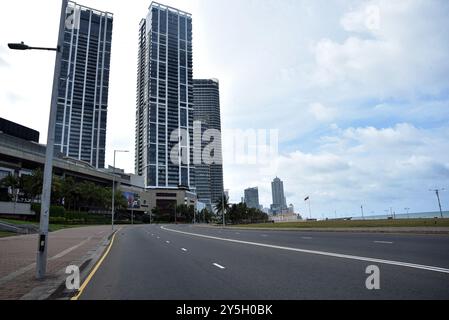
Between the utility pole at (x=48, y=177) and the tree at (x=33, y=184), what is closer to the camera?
the utility pole at (x=48, y=177)

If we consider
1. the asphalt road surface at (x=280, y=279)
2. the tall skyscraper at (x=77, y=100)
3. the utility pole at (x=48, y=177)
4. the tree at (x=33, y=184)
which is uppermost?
the tall skyscraper at (x=77, y=100)

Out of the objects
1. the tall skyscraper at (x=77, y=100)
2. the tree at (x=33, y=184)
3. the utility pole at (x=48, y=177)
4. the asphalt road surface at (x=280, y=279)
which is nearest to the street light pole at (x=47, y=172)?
the utility pole at (x=48, y=177)

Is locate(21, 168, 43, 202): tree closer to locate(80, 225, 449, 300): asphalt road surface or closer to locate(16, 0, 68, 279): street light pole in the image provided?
locate(16, 0, 68, 279): street light pole

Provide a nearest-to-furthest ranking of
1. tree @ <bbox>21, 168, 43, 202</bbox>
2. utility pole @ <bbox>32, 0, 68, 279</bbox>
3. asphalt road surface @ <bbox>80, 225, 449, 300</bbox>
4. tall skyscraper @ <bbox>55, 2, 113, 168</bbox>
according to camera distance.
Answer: asphalt road surface @ <bbox>80, 225, 449, 300</bbox>, utility pole @ <bbox>32, 0, 68, 279</bbox>, tree @ <bbox>21, 168, 43, 202</bbox>, tall skyscraper @ <bbox>55, 2, 113, 168</bbox>

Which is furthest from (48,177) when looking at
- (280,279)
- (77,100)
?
(77,100)

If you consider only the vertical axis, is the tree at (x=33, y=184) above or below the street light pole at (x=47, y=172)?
above

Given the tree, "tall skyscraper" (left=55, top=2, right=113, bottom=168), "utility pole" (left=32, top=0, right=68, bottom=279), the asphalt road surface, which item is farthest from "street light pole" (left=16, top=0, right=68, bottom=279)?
"tall skyscraper" (left=55, top=2, right=113, bottom=168)

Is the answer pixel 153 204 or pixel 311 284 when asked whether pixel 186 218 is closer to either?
pixel 153 204

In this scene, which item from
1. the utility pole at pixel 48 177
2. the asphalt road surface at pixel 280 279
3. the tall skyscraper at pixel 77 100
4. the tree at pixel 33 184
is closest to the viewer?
the asphalt road surface at pixel 280 279

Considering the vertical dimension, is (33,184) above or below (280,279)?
above

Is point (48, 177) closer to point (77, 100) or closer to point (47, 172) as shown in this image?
point (47, 172)

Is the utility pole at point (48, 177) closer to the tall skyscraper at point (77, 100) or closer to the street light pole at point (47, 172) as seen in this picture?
the street light pole at point (47, 172)
